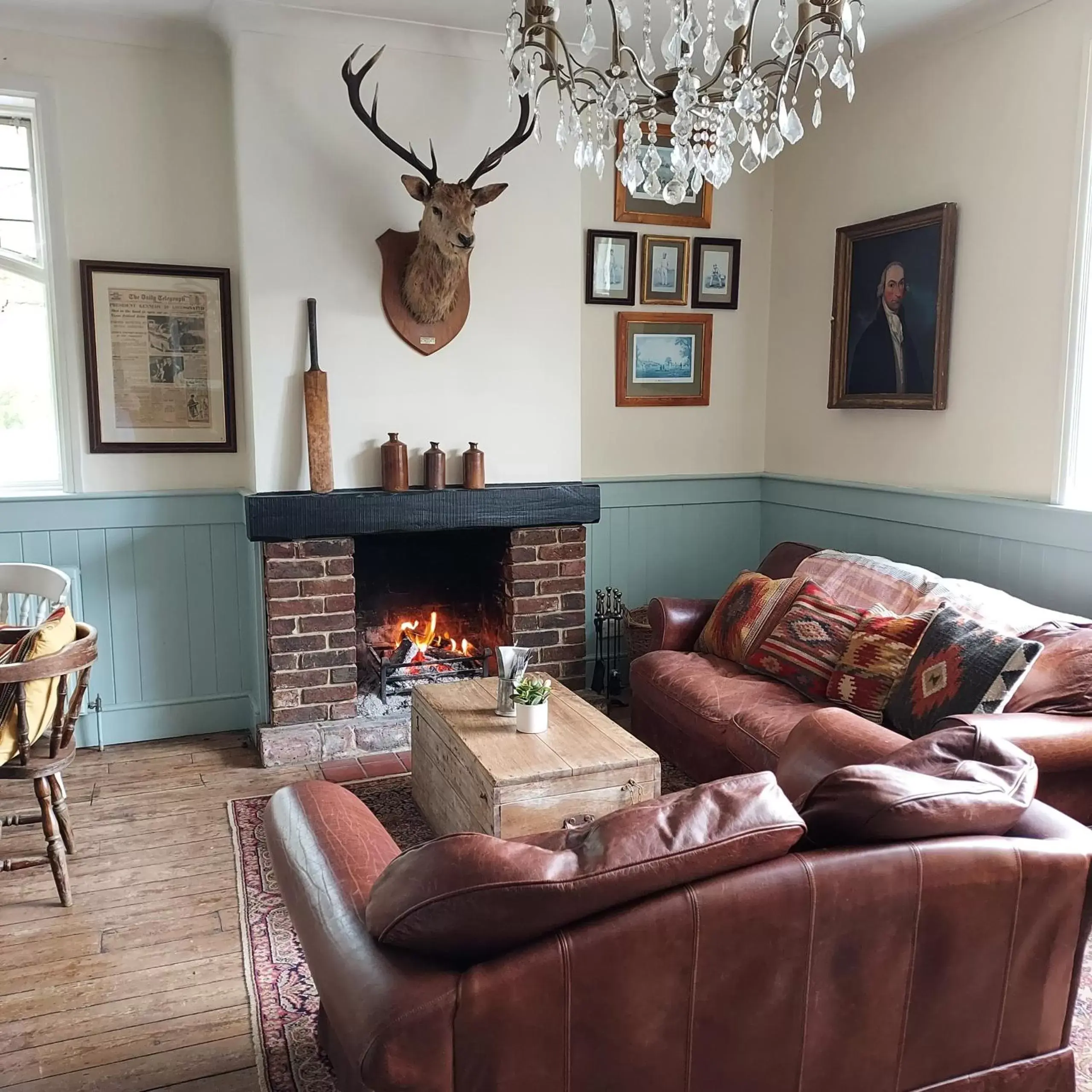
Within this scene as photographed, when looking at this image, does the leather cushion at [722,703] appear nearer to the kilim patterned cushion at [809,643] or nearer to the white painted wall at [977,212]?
the kilim patterned cushion at [809,643]

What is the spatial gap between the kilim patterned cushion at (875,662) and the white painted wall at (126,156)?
2.53m

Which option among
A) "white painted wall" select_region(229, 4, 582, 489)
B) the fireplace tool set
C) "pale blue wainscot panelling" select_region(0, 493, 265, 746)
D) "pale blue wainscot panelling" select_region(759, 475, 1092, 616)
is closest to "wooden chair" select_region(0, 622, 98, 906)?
"pale blue wainscot panelling" select_region(0, 493, 265, 746)

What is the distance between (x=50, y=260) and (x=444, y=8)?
177cm

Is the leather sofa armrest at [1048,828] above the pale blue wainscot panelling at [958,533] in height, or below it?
below

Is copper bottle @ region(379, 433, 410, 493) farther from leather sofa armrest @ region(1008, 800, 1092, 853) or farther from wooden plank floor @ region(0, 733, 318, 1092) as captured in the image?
leather sofa armrest @ region(1008, 800, 1092, 853)

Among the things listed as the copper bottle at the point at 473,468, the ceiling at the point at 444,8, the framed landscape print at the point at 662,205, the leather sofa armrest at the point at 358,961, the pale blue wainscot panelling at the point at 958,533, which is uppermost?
the ceiling at the point at 444,8

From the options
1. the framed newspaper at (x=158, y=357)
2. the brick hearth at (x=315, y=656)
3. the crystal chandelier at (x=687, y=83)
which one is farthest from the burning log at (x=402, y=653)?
the crystal chandelier at (x=687, y=83)

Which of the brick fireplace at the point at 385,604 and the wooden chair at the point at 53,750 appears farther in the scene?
the brick fireplace at the point at 385,604

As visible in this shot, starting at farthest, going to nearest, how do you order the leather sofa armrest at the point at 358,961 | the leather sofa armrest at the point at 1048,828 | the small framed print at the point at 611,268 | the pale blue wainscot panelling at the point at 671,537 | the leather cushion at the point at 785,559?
the pale blue wainscot panelling at the point at 671,537, the small framed print at the point at 611,268, the leather cushion at the point at 785,559, the leather sofa armrest at the point at 1048,828, the leather sofa armrest at the point at 358,961

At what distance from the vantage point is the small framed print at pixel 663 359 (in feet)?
14.8

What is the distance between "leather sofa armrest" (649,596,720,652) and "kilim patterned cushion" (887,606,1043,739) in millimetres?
1075

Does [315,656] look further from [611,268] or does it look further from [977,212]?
[977,212]

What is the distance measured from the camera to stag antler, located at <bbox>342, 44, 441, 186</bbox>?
3328 millimetres

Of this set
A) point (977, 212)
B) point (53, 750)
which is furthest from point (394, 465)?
point (977, 212)
